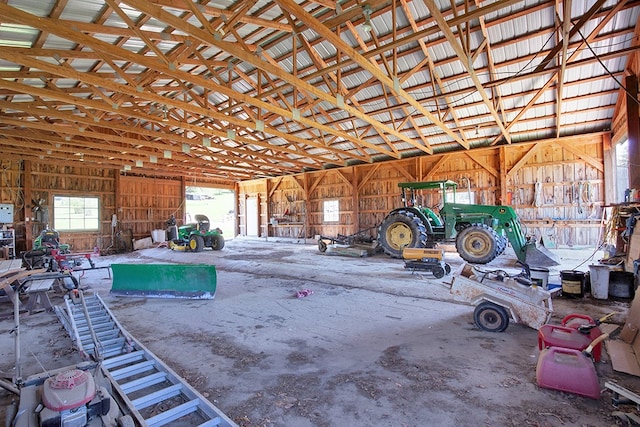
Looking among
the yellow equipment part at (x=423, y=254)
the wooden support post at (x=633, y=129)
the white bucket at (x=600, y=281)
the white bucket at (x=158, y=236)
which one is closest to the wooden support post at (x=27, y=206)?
the white bucket at (x=158, y=236)

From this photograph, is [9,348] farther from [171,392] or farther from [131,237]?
[131,237]

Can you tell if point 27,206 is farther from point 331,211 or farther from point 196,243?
point 331,211

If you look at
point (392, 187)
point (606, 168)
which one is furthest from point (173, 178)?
point (606, 168)

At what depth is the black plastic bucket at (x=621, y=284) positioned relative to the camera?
15.5ft

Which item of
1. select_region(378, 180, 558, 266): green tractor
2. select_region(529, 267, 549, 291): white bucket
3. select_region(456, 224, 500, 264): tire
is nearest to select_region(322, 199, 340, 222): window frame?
select_region(378, 180, 558, 266): green tractor

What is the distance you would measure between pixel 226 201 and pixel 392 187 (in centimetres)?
2412

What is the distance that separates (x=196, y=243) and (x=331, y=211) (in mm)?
6546

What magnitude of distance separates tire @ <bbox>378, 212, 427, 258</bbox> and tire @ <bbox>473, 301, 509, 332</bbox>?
4.72 meters

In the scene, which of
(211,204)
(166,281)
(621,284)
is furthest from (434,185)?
(211,204)

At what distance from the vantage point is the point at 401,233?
9.03 metres

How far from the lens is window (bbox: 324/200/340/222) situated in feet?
50.6

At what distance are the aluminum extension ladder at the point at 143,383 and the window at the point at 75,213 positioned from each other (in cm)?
1198

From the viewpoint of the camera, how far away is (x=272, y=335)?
12.1ft

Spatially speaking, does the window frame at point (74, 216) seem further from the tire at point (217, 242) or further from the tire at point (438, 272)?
the tire at point (438, 272)
